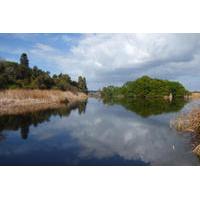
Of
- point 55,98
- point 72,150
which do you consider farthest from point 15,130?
point 55,98

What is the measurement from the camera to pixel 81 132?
1376cm

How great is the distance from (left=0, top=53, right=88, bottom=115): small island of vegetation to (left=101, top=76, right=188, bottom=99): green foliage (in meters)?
23.3

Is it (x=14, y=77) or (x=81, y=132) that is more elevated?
(x=14, y=77)

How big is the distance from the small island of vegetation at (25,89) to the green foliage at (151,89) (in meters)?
23.3

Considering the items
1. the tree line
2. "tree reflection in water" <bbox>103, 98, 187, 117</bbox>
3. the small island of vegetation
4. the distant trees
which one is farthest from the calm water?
the distant trees

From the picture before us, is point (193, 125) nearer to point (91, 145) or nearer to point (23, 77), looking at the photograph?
point (91, 145)

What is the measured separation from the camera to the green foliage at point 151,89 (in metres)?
58.7

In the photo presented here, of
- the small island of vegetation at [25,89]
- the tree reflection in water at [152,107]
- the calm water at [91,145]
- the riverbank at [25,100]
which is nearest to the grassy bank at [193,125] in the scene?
the calm water at [91,145]

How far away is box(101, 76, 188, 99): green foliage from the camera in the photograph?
58719 millimetres
